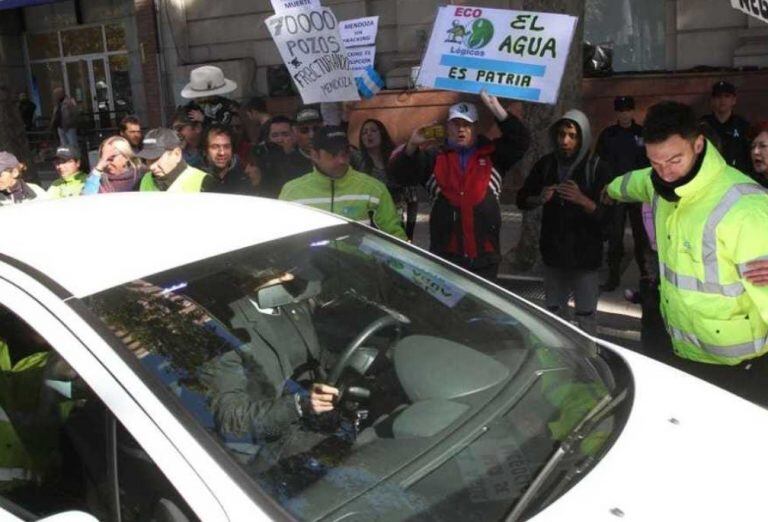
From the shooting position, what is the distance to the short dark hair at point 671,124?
2887 mm

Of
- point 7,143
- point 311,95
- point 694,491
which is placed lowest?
point 7,143

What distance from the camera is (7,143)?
35.5 feet

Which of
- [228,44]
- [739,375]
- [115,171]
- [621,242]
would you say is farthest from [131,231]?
[228,44]

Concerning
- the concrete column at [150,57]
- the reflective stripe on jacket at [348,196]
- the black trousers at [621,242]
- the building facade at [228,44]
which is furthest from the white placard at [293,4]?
the concrete column at [150,57]

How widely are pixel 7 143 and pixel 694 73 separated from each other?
30.1ft

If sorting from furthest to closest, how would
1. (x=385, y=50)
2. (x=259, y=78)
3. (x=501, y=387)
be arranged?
(x=259, y=78), (x=385, y=50), (x=501, y=387)

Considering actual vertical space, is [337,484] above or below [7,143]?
above

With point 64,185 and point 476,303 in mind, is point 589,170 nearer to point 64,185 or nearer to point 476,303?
point 476,303

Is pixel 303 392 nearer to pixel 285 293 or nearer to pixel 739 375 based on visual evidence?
pixel 285 293

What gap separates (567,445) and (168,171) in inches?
143

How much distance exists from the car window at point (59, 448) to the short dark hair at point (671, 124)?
2.14 m

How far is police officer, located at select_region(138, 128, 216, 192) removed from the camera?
16.3 feet

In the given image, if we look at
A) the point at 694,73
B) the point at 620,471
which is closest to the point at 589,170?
the point at 620,471

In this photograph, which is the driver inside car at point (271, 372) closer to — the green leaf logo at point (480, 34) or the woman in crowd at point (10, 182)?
the green leaf logo at point (480, 34)
